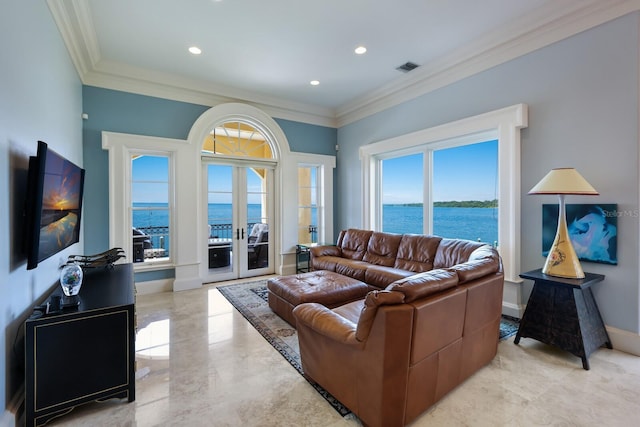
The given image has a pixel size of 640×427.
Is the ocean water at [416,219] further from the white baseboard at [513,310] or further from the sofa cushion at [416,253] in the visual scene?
the white baseboard at [513,310]

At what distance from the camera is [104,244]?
432 centimetres

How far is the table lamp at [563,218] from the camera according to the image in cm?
264

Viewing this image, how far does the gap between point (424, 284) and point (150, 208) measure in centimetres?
446

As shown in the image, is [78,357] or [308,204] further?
[308,204]

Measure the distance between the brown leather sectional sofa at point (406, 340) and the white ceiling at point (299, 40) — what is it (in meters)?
2.62

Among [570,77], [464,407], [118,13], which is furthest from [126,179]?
[570,77]

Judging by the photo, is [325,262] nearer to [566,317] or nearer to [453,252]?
[453,252]

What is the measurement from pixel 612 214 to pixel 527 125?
125cm

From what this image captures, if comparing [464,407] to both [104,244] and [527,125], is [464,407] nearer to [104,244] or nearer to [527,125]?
[527,125]

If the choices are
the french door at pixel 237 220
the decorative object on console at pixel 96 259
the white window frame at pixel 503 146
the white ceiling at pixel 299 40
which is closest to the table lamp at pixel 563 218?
the white window frame at pixel 503 146

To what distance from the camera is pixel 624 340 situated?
2.74m

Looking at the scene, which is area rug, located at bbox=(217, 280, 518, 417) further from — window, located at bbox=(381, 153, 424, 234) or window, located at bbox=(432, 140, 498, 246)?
window, located at bbox=(381, 153, 424, 234)

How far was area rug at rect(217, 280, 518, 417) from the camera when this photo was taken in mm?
2562

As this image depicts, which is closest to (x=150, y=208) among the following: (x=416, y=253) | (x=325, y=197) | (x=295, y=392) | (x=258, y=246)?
(x=258, y=246)
